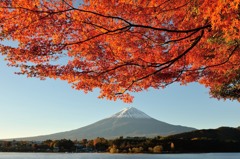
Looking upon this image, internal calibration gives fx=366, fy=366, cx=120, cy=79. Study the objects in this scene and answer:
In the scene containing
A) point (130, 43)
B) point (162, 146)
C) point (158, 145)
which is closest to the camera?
point (130, 43)

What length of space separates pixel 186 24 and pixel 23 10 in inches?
224

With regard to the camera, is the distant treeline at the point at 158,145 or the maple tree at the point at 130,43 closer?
the maple tree at the point at 130,43

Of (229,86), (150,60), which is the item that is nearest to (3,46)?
(150,60)

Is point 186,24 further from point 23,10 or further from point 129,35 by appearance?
point 23,10

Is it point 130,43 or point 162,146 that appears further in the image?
point 162,146

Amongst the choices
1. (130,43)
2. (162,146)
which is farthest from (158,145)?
(130,43)

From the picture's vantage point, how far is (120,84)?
574 inches

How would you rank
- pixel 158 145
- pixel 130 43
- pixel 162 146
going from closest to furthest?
1. pixel 130 43
2. pixel 162 146
3. pixel 158 145

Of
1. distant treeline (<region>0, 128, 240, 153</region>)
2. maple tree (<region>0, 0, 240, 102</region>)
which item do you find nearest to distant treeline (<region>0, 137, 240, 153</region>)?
distant treeline (<region>0, 128, 240, 153</region>)

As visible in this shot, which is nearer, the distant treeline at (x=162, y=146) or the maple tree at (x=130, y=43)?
the maple tree at (x=130, y=43)

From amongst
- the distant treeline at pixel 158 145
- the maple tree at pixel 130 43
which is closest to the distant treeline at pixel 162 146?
the distant treeline at pixel 158 145

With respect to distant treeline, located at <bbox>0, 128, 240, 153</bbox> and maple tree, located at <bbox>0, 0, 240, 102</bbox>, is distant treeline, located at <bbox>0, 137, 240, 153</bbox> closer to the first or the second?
distant treeline, located at <bbox>0, 128, 240, 153</bbox>

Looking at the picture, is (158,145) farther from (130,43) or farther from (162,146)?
(130,43)

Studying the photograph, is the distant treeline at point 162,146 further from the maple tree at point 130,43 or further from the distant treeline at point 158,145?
the maple tree at point 130,43
